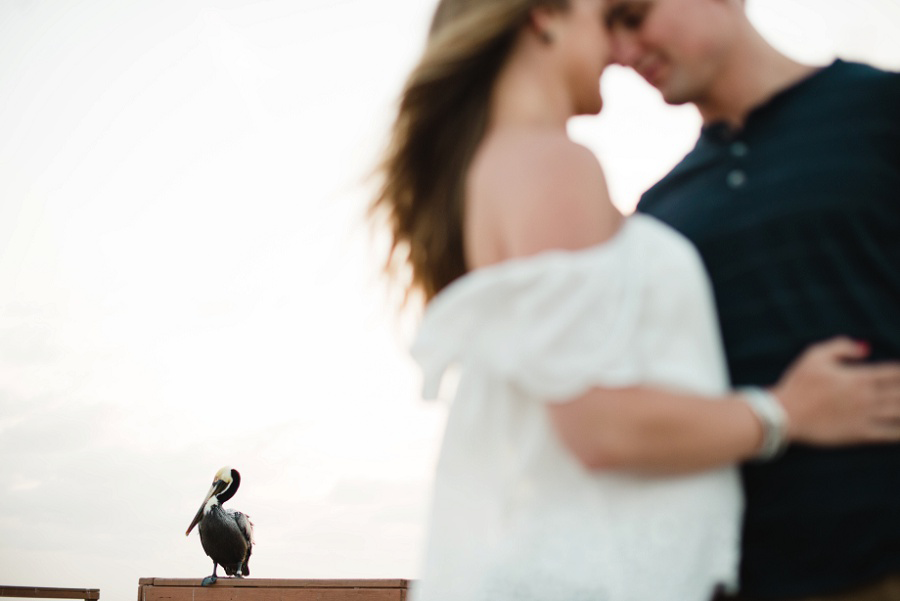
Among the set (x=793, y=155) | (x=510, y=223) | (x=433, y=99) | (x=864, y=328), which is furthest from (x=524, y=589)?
(x=793, y=155)

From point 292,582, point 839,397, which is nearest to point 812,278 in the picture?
point 839,397

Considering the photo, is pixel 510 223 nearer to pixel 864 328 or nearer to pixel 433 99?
pixel 433 99

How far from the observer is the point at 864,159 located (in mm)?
1472

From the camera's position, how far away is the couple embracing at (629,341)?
3.76ft

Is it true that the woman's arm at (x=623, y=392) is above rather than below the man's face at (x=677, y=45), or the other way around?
below

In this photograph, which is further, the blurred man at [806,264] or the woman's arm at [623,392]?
the blurred man at [806,264]

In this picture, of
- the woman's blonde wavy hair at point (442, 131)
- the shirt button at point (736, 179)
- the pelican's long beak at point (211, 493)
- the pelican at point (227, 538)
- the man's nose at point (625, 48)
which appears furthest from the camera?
the pelican's long beak at point (211, 493)

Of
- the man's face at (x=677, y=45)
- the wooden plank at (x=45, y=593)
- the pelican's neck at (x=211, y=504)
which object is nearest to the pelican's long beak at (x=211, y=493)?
the pelican's neck at (x=211, y=504)

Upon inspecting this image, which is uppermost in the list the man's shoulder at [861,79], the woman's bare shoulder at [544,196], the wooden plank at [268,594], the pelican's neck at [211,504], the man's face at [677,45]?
the pelican's neck at [211,504]

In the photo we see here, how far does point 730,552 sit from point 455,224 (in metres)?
0.65

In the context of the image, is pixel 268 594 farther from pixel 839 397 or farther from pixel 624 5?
pixel 839 397

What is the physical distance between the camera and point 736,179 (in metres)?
1.59

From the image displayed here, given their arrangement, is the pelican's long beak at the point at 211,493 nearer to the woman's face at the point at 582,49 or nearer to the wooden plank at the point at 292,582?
the wooden plank at the point at 292,582

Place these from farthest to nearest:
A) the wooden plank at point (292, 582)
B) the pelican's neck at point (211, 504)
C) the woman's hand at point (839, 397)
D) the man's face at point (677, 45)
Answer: the pelican's neck at point (211, 504)
the wooden plank at point (292, 582)
the man's face at point (677, 45)
the woman's hand at point (839, 397)
